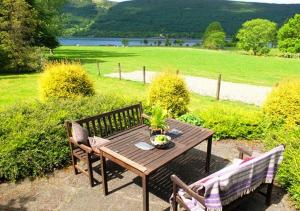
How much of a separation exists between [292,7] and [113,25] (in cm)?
13911

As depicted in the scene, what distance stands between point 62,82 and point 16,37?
1359 cm

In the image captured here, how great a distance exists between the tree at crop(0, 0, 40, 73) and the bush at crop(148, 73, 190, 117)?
49.8 feet

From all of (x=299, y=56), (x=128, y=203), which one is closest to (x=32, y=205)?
(x=128, y=203)

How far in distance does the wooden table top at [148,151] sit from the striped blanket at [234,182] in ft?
2.25

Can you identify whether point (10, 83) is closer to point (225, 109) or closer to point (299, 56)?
point (225, 109)

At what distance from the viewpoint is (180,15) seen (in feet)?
637

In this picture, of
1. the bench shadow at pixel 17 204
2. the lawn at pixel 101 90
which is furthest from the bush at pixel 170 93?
the bench shadow at pixel 17 204

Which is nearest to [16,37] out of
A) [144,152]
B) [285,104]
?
[144,152]

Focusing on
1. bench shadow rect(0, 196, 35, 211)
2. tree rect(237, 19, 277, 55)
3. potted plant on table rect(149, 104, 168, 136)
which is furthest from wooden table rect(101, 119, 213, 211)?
tree rect(237, 19, 277, 55)

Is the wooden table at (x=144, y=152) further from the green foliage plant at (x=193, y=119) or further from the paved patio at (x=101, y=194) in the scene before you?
the green foliage plant at (x=193, y=119)

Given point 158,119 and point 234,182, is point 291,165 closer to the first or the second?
point 234,182

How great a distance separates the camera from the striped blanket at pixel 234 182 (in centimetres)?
342

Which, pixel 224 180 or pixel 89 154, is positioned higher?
pixel 224 180

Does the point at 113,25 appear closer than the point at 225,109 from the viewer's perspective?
No
